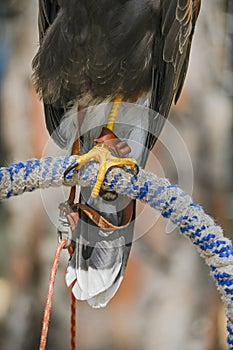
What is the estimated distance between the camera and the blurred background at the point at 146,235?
4.28 feet

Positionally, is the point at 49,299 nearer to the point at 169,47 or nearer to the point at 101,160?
the point at 101,160

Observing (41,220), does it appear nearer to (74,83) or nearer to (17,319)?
(17,319)

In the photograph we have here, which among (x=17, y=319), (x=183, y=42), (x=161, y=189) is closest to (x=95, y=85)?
(x=183, y=42)

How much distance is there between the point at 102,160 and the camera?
2.51ft

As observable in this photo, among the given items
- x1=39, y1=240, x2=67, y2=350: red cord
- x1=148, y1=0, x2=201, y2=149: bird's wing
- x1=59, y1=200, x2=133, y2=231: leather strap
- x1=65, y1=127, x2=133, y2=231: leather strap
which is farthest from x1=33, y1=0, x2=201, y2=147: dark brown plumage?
x1=39, y1=240, x2=67, y2=350: red cord

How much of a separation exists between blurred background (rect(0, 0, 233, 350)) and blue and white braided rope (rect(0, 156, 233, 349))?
62 cm

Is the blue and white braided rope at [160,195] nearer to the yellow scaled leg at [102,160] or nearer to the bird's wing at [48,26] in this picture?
the yellow scaled leg at [102,160]

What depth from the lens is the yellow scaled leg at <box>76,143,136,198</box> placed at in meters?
0.70

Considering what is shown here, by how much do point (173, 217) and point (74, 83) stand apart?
43cm

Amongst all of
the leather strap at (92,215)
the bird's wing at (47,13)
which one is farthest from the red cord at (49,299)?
the bird's wing at (47,13)

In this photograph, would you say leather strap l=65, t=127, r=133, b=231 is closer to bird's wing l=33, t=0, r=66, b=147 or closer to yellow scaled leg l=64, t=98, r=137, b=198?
yellow scaled leg l=64, t=98, r=137, b=198

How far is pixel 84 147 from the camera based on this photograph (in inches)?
40.3

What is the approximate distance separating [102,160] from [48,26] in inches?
14.0

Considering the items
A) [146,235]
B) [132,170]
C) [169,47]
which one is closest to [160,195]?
[132,170]
